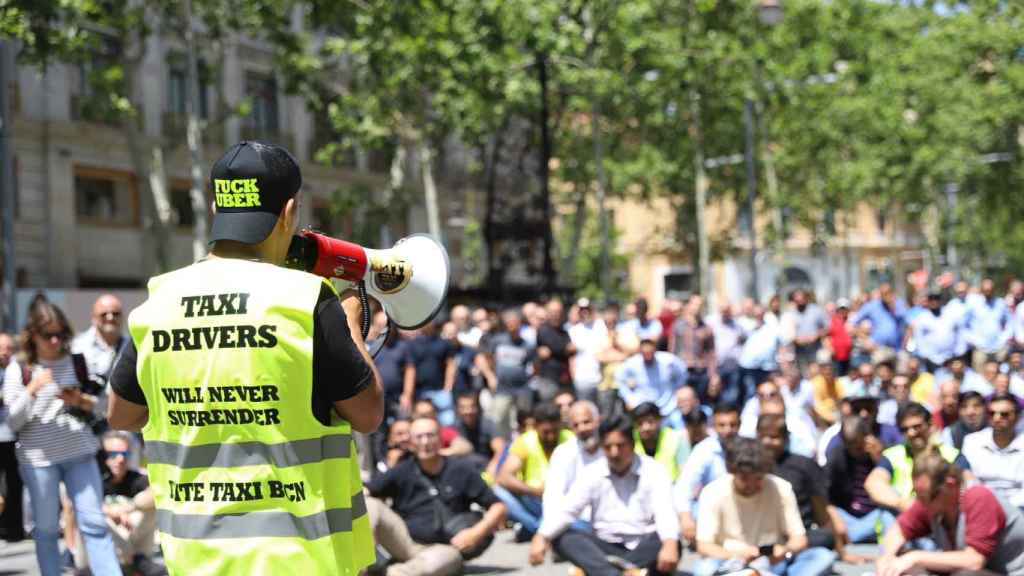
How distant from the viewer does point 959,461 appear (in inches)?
378

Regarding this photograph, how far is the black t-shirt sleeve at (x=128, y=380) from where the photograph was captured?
11.1 ft

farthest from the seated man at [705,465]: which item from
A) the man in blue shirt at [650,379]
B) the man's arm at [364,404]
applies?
the man's arm at [364,404]

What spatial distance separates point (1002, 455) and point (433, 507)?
11.9 feet

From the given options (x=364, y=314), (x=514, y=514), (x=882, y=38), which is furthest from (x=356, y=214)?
(x=364, y=314)

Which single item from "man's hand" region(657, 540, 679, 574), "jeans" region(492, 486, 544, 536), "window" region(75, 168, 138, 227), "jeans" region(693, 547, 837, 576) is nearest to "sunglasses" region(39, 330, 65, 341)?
"man's hand" region(657, 540, 679, 574)

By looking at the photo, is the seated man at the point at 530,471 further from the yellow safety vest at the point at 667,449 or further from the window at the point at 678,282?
the window at the point at 678,282

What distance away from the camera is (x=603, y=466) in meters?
9.34

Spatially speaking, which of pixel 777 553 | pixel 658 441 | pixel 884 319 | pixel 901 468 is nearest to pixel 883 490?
pixel 901 468

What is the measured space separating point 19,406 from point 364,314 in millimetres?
4734

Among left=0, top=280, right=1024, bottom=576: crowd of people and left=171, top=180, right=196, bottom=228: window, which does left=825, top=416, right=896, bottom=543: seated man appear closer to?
left=0, top=280, right=1024, bottom=576: crowd of people

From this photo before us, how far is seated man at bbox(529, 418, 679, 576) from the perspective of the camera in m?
9.18

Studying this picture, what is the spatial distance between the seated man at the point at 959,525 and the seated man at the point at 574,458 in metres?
2.10

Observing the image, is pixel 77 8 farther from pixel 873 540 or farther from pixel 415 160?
pixel 415 160

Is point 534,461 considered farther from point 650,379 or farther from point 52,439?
point 52,439
